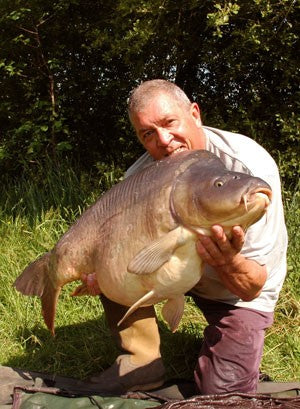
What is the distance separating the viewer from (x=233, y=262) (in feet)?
6.12

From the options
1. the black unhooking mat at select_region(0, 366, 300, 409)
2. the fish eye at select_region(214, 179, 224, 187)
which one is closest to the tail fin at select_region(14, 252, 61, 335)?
the black unhooking mat at select_region(0, 366, 300, 409)

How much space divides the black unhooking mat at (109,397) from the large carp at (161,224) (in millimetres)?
338

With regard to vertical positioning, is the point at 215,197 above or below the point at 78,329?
above

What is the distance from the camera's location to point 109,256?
73.7 inches

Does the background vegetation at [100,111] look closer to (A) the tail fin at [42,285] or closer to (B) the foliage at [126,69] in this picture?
(B) the foliage at [126,69]

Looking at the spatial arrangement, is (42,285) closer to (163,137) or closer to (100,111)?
(163,137)

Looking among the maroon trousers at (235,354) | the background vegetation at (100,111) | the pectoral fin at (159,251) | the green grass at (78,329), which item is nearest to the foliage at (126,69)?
the background vegetation at (100,111)

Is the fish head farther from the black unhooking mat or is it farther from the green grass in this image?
the green grass

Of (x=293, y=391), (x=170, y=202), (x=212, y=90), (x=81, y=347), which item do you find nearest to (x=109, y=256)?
(x=170, y=202)

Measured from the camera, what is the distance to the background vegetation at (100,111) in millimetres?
2924

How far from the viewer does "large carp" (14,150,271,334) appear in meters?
1.59

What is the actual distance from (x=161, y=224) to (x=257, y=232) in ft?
1.75

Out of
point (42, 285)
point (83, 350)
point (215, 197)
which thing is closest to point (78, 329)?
point (83, 350)

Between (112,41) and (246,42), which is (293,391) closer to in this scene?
(246,42)
